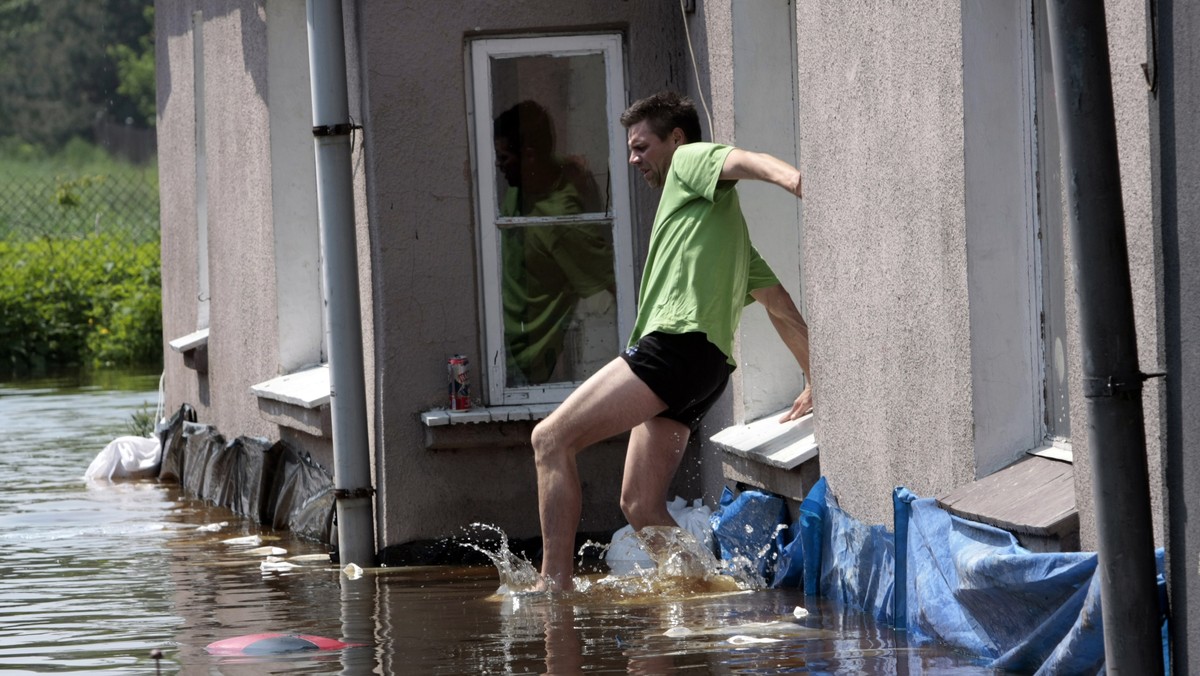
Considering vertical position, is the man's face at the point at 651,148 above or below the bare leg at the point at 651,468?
above

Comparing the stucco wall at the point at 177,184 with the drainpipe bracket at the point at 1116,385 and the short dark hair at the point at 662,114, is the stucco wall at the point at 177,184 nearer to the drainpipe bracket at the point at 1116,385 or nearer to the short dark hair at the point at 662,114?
the short dark hair at the point at 662,114

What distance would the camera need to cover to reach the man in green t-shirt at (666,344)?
648 centimetres

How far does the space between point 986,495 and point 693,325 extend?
57.8 inches

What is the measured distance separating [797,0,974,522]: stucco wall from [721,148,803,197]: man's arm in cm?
29

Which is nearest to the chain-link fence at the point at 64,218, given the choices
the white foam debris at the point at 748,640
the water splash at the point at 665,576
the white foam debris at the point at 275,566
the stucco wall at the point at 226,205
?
the stucco wall at the point at 226,205

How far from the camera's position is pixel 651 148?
22.6 feet

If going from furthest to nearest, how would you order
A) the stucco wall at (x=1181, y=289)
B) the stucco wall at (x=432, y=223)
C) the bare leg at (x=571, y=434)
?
the stucco wall at (x=432, y=223) → the bare leg at (x=571, y=434) → the stucco wall at (x=1181, y=289)

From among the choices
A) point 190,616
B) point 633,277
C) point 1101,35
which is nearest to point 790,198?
point 633,277

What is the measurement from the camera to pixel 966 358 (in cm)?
550

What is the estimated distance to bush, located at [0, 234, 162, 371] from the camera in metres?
23.7

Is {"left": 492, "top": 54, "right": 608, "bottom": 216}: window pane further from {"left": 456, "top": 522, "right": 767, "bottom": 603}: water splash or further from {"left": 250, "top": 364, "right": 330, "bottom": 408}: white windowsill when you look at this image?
{"left": 456, "top": 522, "right": 767, "bottom": 603}: water splash

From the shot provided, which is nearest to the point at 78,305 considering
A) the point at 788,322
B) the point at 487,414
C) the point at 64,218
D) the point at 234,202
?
the point at 64,218

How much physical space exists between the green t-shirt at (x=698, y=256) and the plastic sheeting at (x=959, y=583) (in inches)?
30.6

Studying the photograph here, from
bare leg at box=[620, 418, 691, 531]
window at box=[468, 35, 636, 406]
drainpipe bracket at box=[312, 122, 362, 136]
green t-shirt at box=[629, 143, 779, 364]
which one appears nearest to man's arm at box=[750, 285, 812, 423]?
green t-shirt at box=[629, 143, 779, 364]
